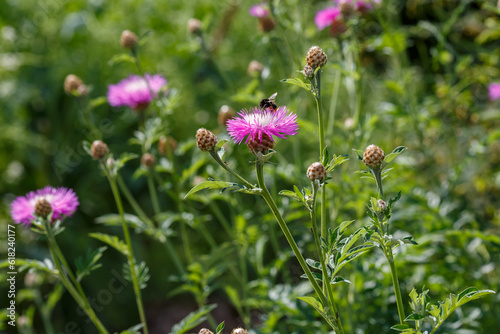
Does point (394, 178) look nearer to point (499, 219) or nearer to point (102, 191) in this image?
point (499, 219)

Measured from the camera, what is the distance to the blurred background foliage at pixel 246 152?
175 centimetres

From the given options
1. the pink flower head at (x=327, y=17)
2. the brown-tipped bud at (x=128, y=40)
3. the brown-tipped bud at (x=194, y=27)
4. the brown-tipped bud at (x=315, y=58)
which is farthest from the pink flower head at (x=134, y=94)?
the brown-tipped bud at (x=315, y=58)

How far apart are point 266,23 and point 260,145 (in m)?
1.05

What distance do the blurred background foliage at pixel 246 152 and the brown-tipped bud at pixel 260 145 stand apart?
68 centimetres

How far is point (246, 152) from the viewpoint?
1.92m

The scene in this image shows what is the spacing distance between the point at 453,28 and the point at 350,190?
6.79ft

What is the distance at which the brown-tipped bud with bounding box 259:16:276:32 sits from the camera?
1891 mm

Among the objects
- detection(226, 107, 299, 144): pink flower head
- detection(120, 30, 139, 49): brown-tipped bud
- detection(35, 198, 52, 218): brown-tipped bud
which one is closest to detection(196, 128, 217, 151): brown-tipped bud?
detection(226, 107, 299, 144): pink flower head

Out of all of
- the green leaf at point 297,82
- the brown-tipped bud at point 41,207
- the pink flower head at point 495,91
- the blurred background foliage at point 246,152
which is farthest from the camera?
the pink flower head at point 495,91

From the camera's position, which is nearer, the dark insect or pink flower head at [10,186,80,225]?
the dark insect

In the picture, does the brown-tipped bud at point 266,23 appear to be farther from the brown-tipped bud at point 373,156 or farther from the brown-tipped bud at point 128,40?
the brown-tipped bud at point 373,156

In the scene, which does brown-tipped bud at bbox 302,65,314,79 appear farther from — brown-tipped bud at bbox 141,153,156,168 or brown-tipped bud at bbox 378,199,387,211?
brown-tipped bud at bbox 141,153,156,168

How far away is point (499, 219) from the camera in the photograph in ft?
6.95

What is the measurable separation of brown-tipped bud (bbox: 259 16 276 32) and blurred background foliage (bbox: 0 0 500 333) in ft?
0.17
